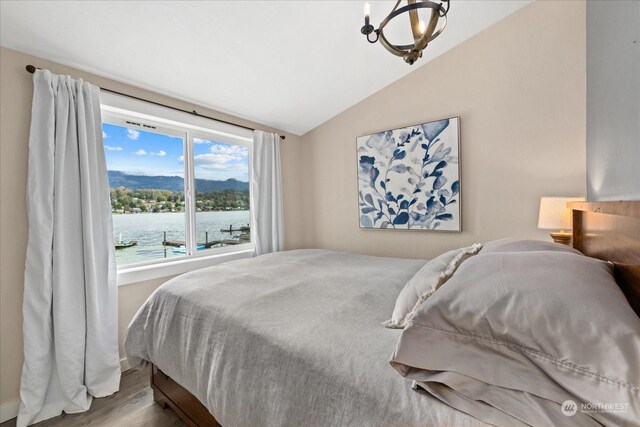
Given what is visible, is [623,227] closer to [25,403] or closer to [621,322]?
[621,322]

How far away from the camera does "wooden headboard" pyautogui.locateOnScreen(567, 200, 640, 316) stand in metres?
0.70

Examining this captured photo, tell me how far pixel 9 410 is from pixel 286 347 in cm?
209

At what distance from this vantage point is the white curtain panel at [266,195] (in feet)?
10.3

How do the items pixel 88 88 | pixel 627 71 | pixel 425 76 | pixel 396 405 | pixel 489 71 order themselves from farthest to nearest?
pixel 425 76 → pixel 489 71 → pixel 88 88 → pixel 627 71 → pixel 396 405

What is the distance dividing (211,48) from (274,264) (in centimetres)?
174

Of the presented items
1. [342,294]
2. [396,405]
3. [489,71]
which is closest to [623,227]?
[396,405]

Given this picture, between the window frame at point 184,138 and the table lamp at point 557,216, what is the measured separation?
9.09ft

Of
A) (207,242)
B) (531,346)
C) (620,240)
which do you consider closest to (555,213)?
(620,240)

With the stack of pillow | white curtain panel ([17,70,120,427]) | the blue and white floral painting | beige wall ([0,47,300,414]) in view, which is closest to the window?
white curtain panel ([17,70,120,427])

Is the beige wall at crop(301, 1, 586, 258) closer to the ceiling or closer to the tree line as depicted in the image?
the ceiling

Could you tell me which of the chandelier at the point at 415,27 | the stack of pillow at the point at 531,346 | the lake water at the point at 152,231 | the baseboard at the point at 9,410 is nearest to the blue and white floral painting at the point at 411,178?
the chandelier at the point at 415,27

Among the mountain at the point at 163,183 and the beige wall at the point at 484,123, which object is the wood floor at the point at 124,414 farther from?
the mountain at the point at 163,183

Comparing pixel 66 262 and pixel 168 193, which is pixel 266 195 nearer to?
pixel 168 193

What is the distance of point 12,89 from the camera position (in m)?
1.69
